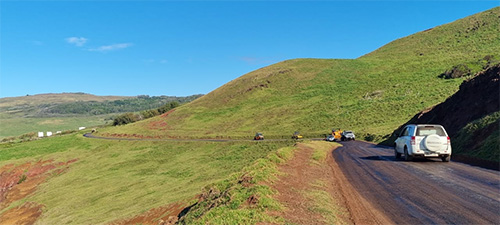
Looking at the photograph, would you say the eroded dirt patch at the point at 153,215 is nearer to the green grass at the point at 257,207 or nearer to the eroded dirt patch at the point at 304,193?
the eroded dirt patch at the point at 304,193

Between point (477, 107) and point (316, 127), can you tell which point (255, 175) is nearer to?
point (477, 107)

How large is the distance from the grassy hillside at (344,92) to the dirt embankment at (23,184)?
30072 mm

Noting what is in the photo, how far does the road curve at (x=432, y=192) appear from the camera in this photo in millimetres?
8195

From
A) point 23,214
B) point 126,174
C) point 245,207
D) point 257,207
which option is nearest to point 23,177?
point 126,174

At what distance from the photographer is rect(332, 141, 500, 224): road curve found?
26.9ft

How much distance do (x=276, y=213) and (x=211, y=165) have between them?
1211 inches

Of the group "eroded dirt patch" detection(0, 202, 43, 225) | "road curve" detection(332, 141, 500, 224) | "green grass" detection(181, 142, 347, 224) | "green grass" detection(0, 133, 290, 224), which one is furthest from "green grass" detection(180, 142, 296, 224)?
"eroded dirt patch" detection(0, 202, 43, 225)

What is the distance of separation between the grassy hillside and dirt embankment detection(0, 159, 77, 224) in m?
30.1

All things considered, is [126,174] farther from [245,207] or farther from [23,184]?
[245,207]

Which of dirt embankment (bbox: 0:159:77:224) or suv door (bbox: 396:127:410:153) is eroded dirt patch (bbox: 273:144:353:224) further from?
dirt embankment (bbox: 0:159:77:224)

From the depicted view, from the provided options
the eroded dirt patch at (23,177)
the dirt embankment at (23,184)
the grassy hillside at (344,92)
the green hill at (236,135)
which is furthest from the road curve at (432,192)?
the eroded dirt patch at (23,177)

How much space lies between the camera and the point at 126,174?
41625 millimetres

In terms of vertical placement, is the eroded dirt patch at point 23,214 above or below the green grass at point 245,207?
below

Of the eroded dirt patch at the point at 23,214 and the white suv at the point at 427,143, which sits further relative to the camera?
the eroded dirt patch at the point at 23,214
